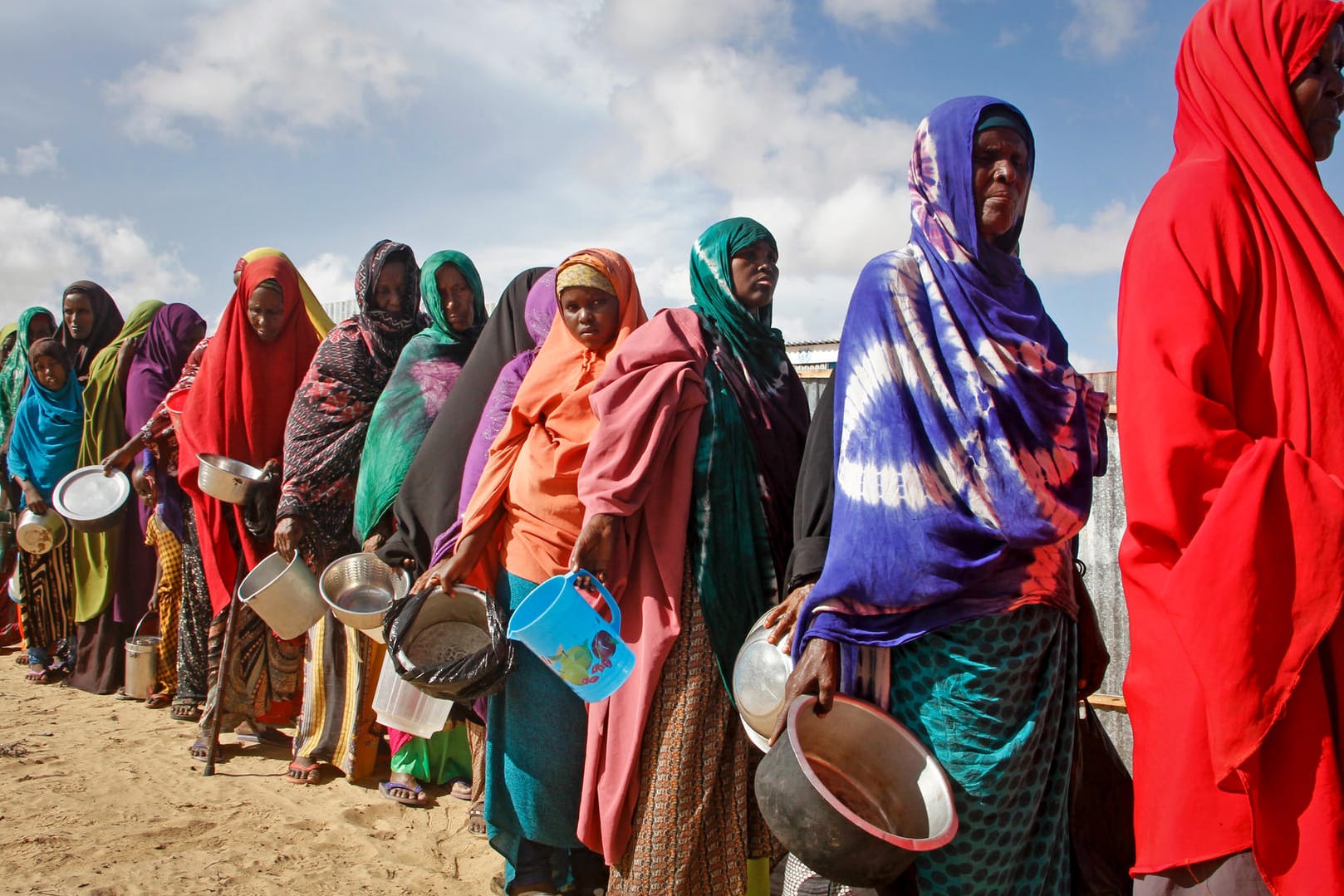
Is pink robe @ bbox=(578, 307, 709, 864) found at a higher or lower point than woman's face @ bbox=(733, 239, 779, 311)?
lower

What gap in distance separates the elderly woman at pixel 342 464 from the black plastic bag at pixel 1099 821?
3358 millimetres

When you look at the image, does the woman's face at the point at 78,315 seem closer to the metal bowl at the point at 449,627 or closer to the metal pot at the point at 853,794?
the metal bowl at the point at 449,627

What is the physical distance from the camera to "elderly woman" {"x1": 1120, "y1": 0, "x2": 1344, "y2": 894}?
1.60m

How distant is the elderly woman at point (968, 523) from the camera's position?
205 cm

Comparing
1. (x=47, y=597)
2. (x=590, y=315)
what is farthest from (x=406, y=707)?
(x=47, y=597)

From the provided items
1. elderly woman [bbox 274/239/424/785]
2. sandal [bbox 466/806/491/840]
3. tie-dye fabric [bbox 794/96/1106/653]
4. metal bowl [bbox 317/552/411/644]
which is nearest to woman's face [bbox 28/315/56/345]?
elderly woman [bbox 274/239/424/785]

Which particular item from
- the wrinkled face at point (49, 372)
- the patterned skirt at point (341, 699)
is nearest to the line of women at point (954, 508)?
the patterned skirt at point (341, 699)

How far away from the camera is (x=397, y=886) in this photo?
3.54m

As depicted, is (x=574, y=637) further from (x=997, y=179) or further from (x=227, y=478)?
(x=227, y=478)

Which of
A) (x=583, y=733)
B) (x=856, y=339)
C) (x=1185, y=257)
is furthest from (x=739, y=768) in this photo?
(x=1185, y=257)

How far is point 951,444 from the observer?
2080 mm

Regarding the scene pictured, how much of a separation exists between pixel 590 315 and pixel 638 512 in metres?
0.77

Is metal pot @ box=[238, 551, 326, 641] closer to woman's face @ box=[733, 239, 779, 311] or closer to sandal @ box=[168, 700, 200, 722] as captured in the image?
sandal @ box=[168, 700, 200, 722]

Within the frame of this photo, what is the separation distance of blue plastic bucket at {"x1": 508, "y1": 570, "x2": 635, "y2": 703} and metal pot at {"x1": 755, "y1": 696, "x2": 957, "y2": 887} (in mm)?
815
